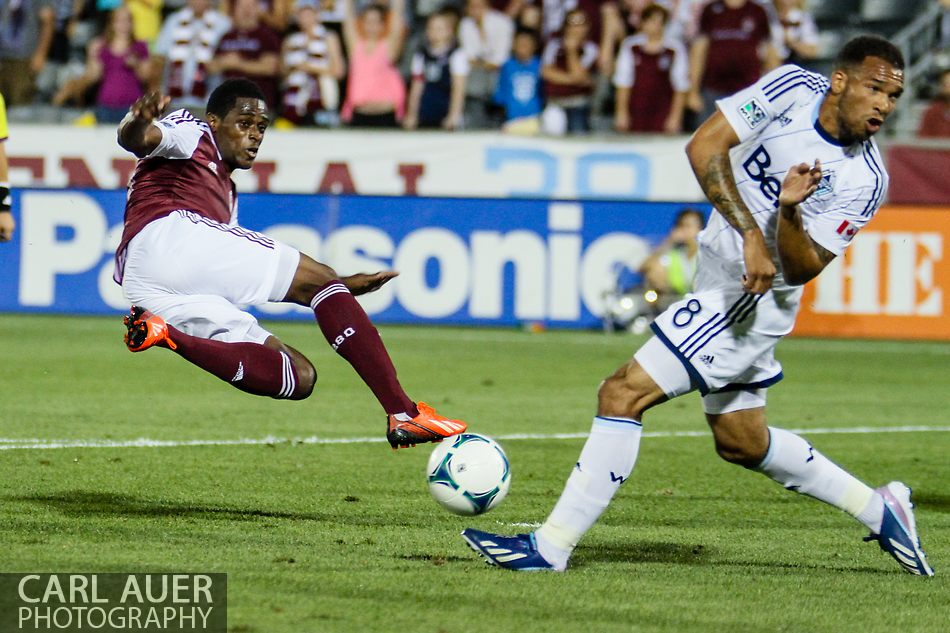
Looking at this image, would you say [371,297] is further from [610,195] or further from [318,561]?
[318,561]

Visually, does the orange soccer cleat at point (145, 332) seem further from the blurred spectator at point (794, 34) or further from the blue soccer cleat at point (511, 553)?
the blurred spectator at point (794, 34)

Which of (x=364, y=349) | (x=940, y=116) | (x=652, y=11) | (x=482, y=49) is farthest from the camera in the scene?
(x=482, y=49)

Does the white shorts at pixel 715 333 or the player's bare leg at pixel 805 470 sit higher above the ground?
the white shorts at pixel 715 333

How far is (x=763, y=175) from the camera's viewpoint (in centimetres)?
557

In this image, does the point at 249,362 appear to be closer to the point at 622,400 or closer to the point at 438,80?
the point at 622,400

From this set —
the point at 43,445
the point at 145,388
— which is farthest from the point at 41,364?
the point at 43,445

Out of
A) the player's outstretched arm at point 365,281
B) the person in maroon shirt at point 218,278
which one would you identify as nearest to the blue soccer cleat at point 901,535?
the person in maroon shirt at point 218,278

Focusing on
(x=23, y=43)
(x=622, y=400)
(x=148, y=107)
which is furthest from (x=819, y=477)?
→ (x=23, y=43)

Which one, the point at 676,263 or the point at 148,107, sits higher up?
the point at 148,107

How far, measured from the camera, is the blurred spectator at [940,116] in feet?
56.1

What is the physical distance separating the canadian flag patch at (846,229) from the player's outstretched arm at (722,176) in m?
0.34

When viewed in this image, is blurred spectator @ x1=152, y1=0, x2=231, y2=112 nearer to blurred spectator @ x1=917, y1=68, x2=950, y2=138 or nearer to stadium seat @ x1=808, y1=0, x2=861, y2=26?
stadium seat @ x1=808, y1=0, x2=861, y2=26

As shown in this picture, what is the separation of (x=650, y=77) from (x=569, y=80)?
0.90 metres

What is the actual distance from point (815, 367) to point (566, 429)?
15.0ft
